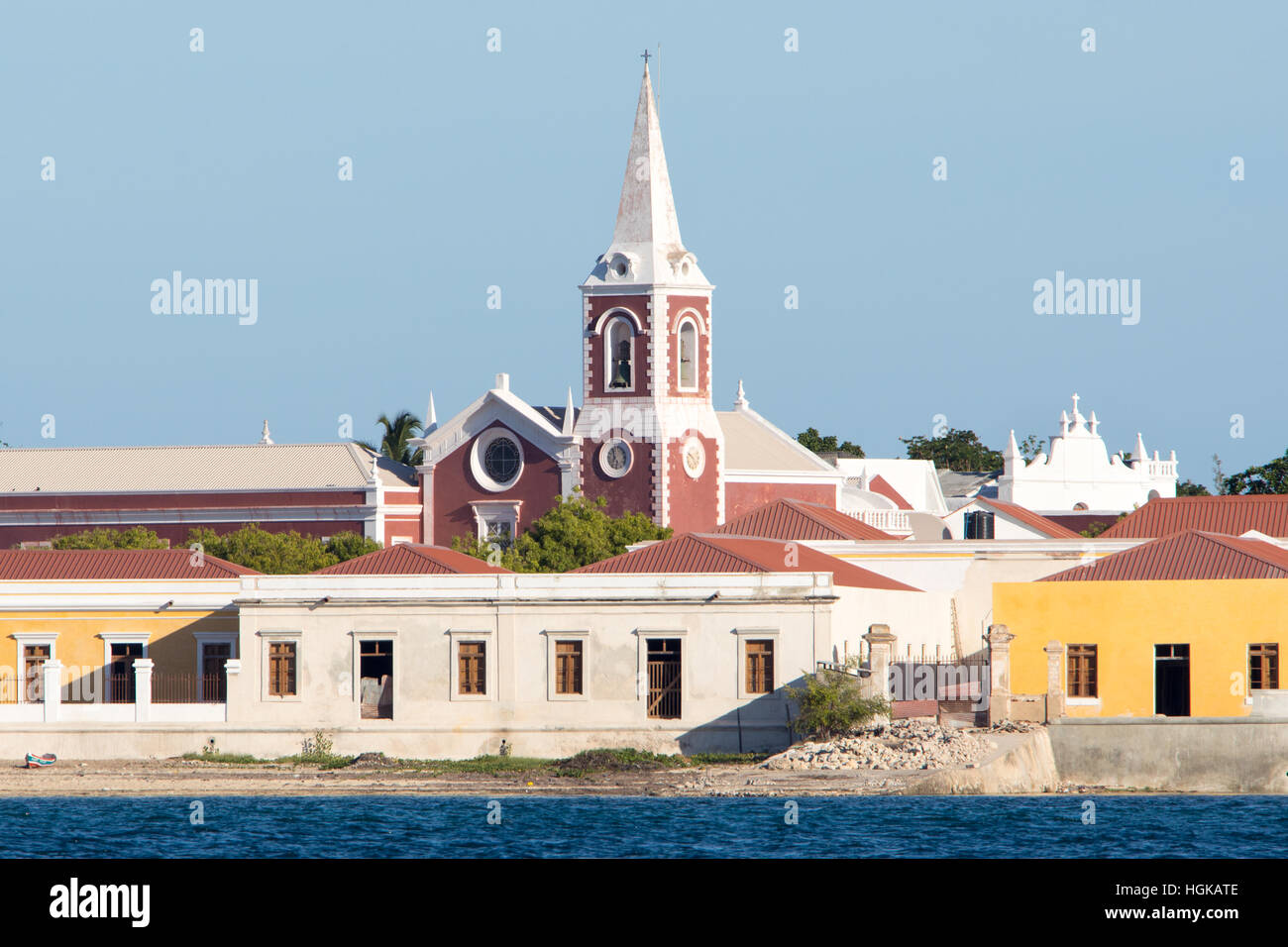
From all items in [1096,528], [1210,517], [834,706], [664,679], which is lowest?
[834,706]

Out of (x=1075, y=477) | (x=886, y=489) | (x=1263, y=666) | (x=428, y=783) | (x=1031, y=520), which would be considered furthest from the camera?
(x=1075, y=477)

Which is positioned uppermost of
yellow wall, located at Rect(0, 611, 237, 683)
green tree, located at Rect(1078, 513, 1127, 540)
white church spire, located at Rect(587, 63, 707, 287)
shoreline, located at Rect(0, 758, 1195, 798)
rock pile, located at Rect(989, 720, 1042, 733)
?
white church spire, located at Rect(587, 63, 707, 287)

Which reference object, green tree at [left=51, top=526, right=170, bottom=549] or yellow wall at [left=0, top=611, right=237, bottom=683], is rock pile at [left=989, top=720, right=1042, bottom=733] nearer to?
yellow wall at [left=0, top=611, right=237, bottom=683]

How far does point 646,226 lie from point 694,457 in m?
7.81

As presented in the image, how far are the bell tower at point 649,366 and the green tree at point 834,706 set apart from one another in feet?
93.0

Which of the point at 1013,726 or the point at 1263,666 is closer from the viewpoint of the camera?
the point at 1013,726

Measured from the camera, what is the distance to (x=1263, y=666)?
42.0 metres

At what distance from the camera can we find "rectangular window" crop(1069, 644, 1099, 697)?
42.6 metres

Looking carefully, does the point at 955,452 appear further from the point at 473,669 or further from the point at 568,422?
the point at 473,669

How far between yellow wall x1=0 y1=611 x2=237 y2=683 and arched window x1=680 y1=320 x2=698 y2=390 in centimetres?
2748

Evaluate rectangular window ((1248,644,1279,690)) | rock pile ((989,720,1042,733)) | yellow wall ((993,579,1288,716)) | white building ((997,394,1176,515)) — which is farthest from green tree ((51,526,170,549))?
white building ((997,394,1176,515))

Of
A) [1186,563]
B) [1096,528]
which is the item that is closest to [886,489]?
[1096,528]

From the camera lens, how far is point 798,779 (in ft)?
125
